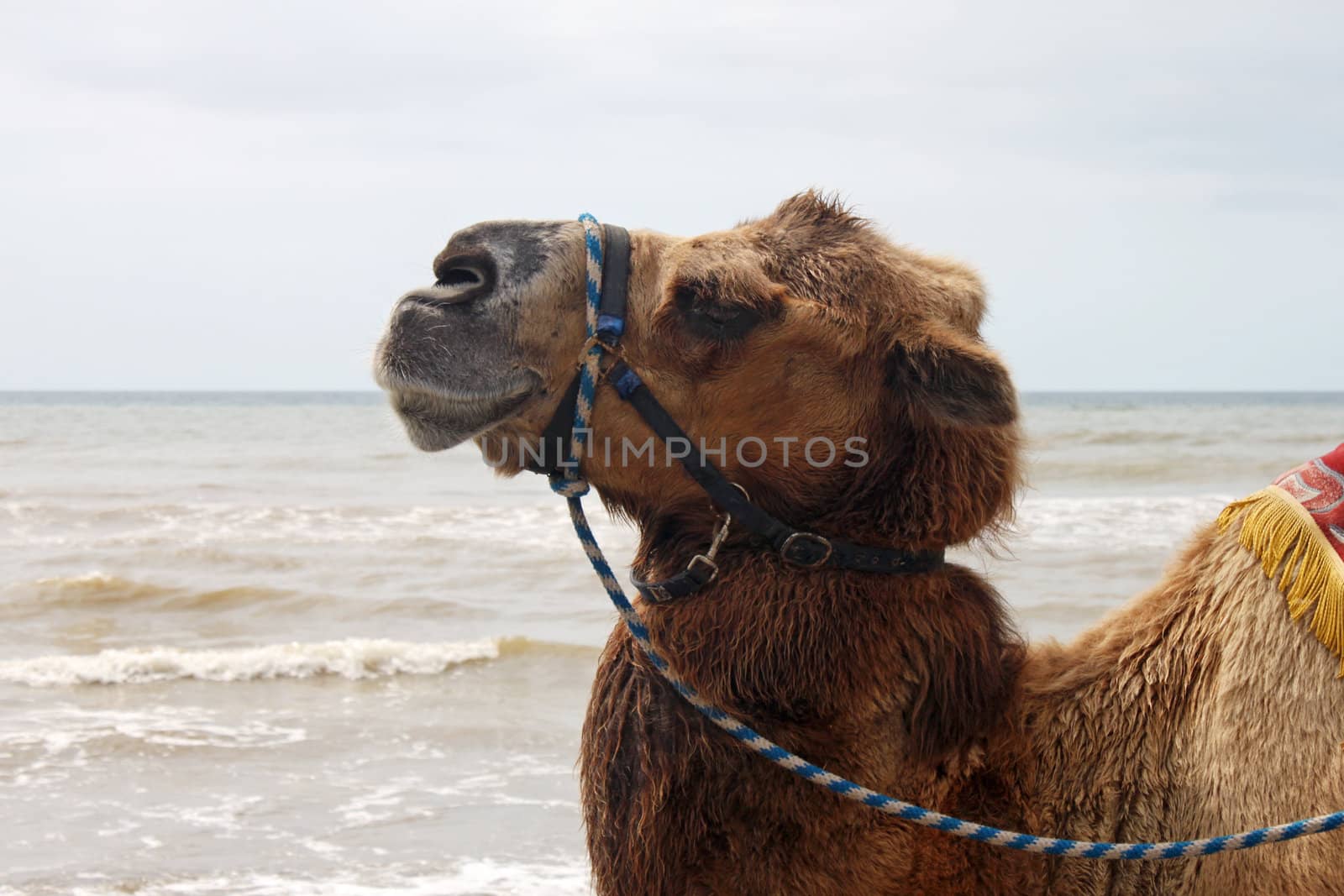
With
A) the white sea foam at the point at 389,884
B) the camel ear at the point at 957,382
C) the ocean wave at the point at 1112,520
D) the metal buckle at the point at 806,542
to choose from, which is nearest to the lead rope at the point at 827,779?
the metal buckle at the point at 806,542

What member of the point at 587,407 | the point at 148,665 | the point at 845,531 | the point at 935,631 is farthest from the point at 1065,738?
the point at 148,665

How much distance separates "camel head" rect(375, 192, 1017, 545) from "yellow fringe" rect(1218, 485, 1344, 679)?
1.55 feet

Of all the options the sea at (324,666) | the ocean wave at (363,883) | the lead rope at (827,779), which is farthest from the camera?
the sea at (324,666)

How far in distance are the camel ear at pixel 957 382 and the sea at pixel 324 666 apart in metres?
0.42

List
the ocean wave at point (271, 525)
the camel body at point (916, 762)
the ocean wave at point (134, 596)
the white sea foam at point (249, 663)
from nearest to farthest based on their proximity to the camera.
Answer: the camel body at point (916, 762)
the white sea foam at point (249, 663)
the ocean wave at point (134, 596)
the ocean wave at point (271, 525)

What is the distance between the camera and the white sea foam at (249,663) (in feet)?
25.9

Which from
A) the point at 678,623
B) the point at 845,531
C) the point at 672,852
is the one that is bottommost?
the point at 672,852

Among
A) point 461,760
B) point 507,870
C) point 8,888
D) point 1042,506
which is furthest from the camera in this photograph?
point 1042,506

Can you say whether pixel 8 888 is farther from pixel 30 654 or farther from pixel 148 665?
pixel 30 654

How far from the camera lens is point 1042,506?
16.1 metres

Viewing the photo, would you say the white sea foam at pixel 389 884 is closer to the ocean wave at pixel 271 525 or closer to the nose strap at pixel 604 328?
the nose strap at pixel 604 328

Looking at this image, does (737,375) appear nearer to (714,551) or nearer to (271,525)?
(714,551)

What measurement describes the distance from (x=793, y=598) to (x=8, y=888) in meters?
3.86

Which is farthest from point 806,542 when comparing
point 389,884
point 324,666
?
point 324,666
